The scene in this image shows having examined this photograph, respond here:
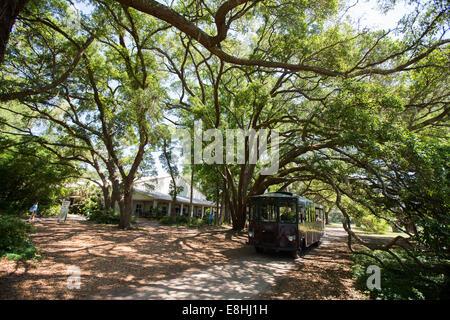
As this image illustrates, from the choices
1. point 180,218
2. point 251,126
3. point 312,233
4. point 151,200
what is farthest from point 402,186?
point 151,200

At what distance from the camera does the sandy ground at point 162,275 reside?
4812mm

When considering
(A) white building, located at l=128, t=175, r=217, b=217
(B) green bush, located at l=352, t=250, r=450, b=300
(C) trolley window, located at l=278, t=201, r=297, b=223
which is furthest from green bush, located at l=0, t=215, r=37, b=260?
(A) white building, located at l=128, t=175, r=217, b=217

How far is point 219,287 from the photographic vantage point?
5605mm

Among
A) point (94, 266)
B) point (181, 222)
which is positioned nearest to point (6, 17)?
Result: point (94, 266)

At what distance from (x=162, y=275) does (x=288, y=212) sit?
6015 millimetres

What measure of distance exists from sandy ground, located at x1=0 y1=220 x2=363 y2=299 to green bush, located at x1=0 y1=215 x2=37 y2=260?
0.39 metres

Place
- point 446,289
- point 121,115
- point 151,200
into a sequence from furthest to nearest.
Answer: point 151,200
point 121,115
point 446,289

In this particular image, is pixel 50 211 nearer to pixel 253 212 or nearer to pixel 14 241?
pixel 14 241

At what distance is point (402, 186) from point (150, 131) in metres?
12.4

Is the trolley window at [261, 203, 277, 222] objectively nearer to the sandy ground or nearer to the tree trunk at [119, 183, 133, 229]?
the sandy ground

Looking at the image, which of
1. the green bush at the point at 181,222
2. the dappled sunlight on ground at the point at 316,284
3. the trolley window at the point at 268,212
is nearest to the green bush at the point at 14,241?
the dappled sunlight on ground at the point at 316,284

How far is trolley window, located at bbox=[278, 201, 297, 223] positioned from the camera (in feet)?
Result: 32.4

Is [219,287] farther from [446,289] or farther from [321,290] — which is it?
[446,289]

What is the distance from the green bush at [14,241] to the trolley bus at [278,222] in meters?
8.21
